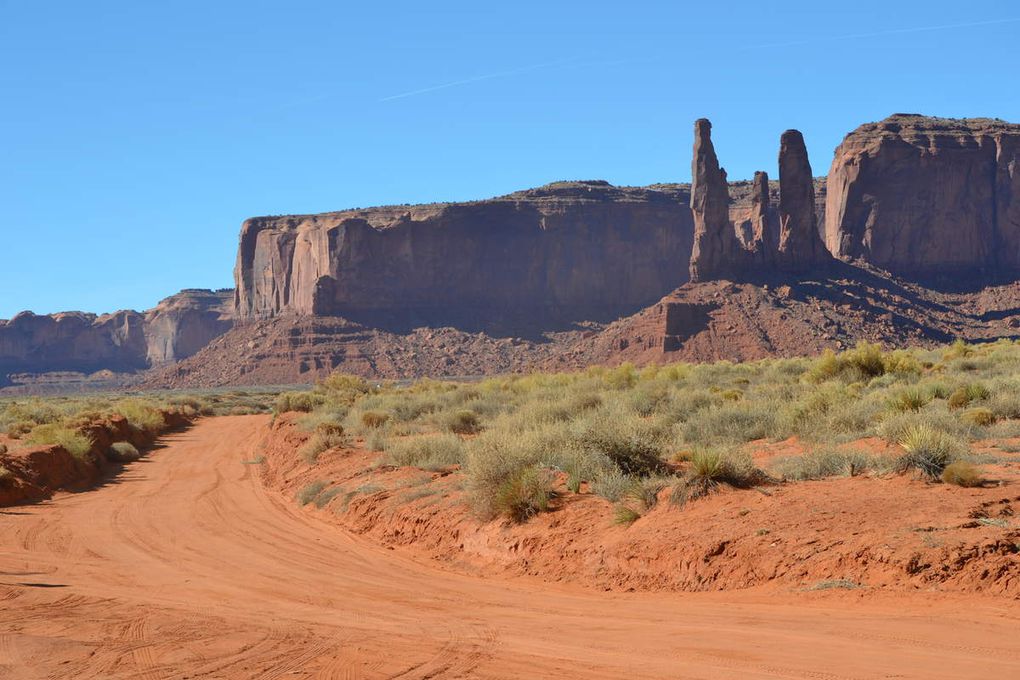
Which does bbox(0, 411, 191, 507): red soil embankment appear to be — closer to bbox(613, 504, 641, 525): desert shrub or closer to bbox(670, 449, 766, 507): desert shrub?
bbox(613, 504, 641, 525): desert shrub

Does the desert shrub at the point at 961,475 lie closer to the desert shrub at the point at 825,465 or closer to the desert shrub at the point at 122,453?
the desert shrub at the point at 825,465

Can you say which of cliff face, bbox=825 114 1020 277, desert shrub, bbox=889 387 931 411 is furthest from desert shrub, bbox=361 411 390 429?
cliff face, bbox=825 114 1020 277

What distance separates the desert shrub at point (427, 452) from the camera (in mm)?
19297

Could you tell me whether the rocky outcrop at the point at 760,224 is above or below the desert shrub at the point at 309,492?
above

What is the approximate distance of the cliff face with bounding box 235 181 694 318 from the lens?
449ft

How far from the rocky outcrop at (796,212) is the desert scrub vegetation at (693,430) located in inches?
2341

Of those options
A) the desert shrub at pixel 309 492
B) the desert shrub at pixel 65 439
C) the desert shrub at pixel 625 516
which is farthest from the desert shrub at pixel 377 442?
the desert shrub at pixel 625 516

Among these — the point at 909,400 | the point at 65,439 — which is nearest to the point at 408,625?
the point at 909,400

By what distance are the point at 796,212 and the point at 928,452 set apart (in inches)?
3241

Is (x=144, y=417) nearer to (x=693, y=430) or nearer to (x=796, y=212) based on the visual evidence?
(x=693, y=430)

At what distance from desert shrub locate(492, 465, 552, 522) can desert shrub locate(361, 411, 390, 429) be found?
570 inches

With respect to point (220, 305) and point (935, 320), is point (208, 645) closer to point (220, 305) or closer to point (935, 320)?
point (935, 320)

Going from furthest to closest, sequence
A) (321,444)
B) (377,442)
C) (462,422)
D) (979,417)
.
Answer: (462,422), (321,444), (377,442), (979,417)

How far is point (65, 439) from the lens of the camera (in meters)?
25.6
